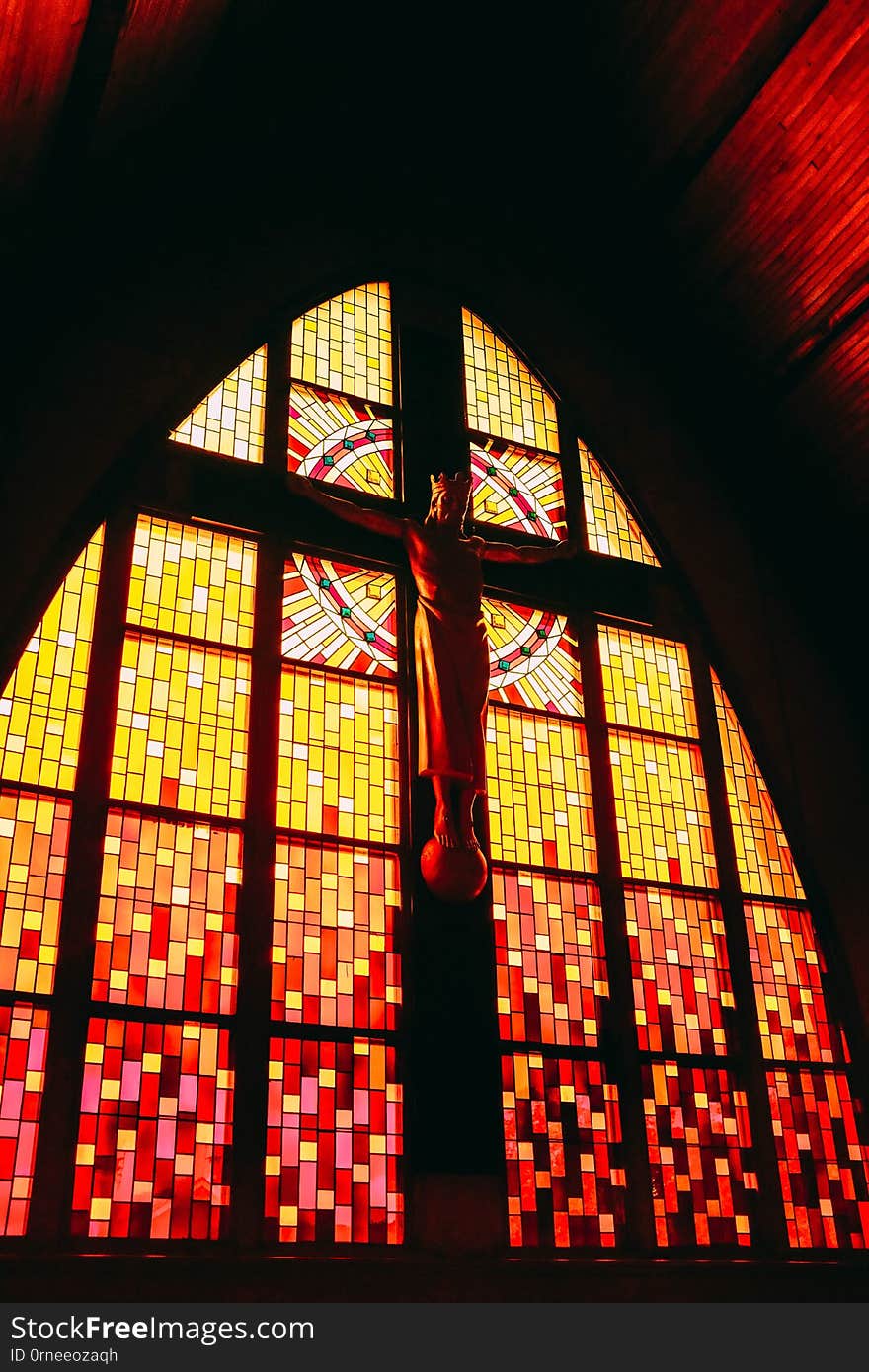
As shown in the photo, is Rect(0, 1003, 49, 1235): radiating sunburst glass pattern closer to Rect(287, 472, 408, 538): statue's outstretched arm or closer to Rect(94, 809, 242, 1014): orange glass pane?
Rect(94, 809, 242, 1014): orange glass pane

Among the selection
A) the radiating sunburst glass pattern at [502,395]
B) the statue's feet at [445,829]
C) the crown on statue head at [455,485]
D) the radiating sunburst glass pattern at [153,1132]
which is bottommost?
the radiating sunburst glass pattern at [153,1132]

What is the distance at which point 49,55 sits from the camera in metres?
5.24

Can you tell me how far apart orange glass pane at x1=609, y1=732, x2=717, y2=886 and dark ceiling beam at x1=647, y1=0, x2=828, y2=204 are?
311cm

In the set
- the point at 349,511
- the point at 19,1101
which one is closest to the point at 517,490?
the point at 349,511

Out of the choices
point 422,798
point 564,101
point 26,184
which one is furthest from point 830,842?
point 26,184

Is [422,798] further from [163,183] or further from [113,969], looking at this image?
[163,183]

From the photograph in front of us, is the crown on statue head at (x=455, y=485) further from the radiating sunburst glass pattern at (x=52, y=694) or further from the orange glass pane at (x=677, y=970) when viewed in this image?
the orange glass pane at (x=677, y=970)

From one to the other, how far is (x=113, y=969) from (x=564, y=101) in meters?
5.40

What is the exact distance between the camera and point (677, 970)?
6141mm

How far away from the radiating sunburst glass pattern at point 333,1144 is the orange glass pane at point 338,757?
95cm

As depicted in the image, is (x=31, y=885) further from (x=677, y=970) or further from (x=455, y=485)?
(x=677, y=970)

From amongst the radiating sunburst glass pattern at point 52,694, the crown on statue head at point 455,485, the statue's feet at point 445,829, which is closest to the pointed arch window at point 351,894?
the radiating sunburst glass pattern at point 52,694

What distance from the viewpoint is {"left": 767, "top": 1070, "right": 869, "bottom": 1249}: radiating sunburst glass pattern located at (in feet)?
18.9

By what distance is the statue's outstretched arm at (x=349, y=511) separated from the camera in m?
5.96
